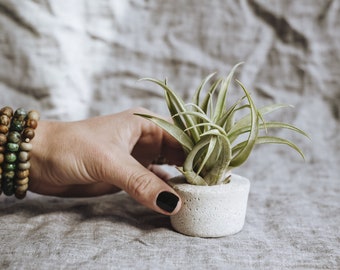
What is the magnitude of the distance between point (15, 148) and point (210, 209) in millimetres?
388

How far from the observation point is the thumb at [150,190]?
0.90 m

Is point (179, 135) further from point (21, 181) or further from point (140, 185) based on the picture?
point (21, 181)

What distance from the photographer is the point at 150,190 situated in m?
0.90

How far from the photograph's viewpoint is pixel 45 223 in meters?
0.98

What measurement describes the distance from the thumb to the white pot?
22 mm

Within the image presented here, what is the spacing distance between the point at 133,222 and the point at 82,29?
2.83ft

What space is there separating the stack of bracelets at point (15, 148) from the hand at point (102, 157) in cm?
3

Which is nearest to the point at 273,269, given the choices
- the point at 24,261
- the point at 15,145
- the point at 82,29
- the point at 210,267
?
the point at 210,267

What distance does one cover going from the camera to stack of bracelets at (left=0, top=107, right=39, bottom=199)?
3.21 feet

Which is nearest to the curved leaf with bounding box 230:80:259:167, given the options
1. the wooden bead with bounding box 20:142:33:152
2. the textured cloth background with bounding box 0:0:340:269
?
the wooden bead with bounding box 20:142:33:152

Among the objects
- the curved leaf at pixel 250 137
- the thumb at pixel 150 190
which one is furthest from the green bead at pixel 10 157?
the curved leaf at pixel 250 137

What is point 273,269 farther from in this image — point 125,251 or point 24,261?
point 24,261

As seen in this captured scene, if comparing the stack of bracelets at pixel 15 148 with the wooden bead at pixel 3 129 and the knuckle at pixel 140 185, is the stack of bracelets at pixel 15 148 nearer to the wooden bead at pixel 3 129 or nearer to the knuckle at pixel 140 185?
the wooden bead at pixel 3 129

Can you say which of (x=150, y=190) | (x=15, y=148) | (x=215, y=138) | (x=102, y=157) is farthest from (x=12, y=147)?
(x=215, y=138)
